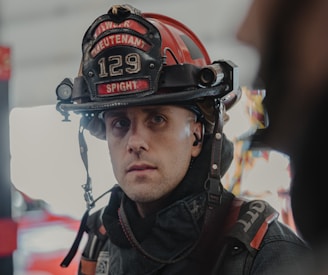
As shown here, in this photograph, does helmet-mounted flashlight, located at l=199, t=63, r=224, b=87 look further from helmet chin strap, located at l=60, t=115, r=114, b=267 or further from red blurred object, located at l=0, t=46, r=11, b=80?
red blurred object, located at l=0, t=46, r=11, b=80

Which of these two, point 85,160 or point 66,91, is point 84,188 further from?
point 66,91

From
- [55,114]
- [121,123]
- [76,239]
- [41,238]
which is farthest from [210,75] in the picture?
[41,238]

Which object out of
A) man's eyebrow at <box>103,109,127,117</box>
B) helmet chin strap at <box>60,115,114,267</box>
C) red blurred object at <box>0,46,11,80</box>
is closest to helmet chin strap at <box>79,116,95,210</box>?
helmet chin strap at <box>60,115,114,267</box>

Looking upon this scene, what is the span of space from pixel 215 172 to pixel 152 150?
159 millimetres

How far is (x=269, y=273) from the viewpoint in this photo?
1.12 metres

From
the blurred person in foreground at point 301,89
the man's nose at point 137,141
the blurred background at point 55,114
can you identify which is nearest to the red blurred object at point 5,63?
the blurred background at point 55,114

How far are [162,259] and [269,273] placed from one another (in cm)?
25

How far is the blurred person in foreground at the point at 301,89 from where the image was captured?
422mm

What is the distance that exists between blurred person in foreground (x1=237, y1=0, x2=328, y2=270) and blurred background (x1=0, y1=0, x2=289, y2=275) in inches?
42.0

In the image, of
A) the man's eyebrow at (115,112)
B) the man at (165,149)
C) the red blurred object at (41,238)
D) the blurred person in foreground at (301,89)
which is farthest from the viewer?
the red blurred object at (41,238)

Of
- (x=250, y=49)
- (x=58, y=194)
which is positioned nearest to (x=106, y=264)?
(x=250, y=49)

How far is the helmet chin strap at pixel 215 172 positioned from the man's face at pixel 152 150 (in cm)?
10

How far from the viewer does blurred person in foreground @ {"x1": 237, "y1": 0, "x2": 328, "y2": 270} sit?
1.38ft

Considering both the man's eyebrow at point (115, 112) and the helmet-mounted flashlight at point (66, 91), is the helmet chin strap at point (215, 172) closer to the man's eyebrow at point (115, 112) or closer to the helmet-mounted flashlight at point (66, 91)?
the man's eyebrow at point (115, 112)
